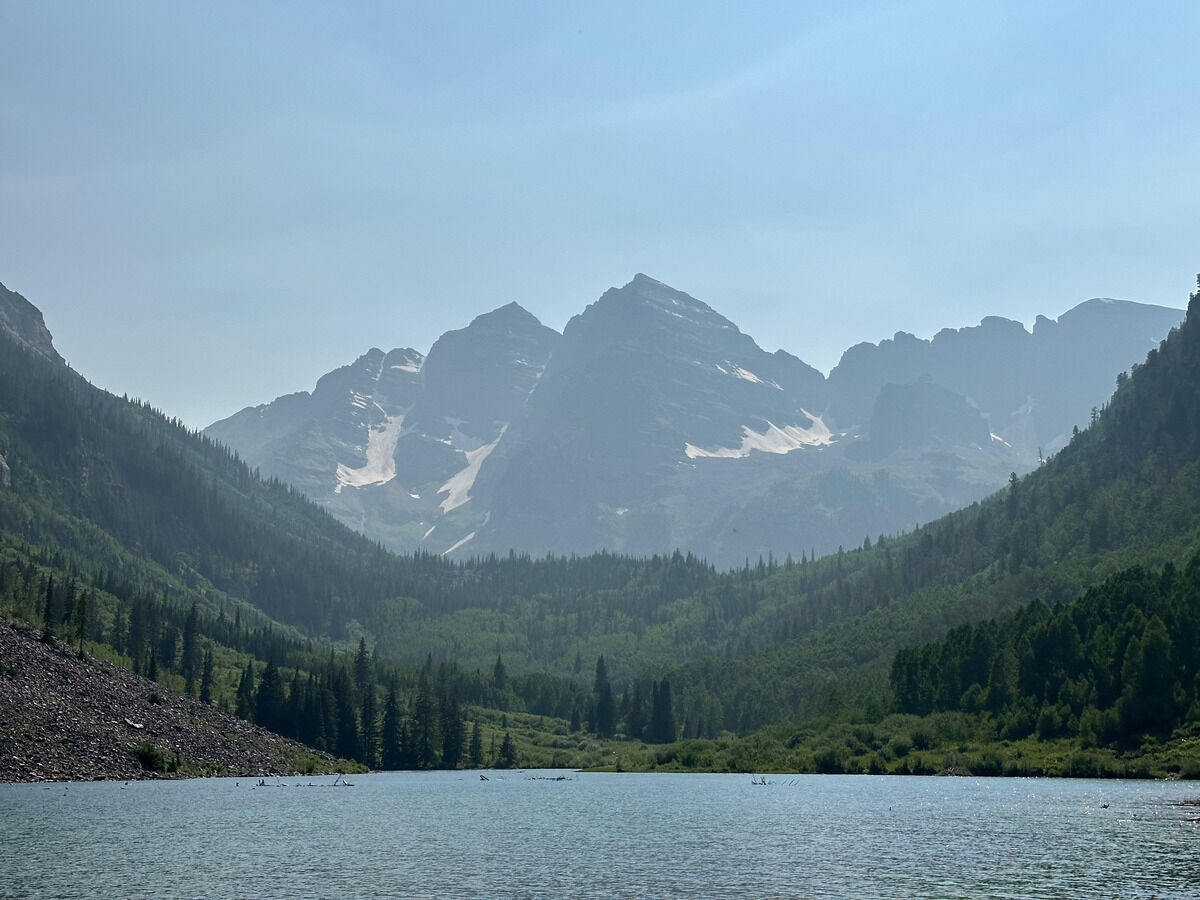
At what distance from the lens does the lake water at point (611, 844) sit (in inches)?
3051

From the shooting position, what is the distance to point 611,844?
10325 cm

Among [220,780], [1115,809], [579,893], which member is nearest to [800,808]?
[1115,809]

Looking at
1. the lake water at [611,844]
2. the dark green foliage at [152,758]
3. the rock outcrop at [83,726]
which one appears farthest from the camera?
the dark green foliage at [152,758]

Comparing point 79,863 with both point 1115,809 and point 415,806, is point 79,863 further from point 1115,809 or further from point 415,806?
point 1115,809

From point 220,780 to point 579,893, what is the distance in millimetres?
134530

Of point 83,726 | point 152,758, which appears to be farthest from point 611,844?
point 83,726

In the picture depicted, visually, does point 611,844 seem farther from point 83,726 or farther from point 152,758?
point 83,726

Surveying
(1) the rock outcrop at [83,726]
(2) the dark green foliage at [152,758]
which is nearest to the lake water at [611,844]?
(1) the rock outcrop at [83,726]

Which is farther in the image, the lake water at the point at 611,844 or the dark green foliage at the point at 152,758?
the dark green foliage at the point at 152,758

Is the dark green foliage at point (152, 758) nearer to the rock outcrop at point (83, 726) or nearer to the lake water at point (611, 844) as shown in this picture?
the rock outcrop at point (83, 726)

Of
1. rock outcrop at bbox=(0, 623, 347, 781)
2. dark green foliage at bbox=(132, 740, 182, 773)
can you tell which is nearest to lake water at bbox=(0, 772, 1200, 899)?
rock outcrop at bbox=(0, 623, 347, 781)

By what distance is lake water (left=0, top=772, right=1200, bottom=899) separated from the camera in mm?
77500

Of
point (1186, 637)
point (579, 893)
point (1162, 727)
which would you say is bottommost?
point (579, 893)

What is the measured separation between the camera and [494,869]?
87.2 m
